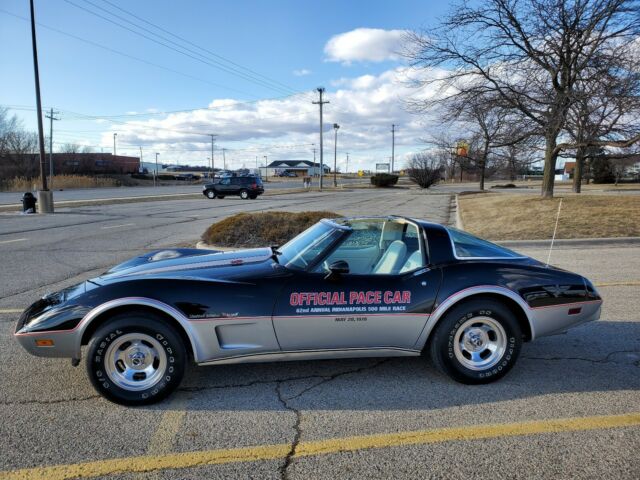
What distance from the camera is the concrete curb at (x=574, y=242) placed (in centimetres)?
1075

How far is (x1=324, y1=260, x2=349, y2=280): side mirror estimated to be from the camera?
3.43m

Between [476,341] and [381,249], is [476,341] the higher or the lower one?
the lower one

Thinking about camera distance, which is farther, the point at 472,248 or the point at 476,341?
the point at 472,248

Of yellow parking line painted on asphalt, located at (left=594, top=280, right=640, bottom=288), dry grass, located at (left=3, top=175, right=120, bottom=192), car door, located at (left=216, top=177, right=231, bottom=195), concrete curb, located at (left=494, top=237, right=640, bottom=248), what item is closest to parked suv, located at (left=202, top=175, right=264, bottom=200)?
car door, located at (left=216, top=177, right=231, bottom=195)

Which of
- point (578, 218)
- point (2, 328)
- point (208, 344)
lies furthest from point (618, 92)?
point (2, 328)

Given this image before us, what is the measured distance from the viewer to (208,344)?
10.9ft

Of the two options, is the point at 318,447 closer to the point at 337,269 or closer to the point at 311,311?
the point at 311,311

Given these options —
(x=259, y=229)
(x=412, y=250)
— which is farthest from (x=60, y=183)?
(x=412, y=250)

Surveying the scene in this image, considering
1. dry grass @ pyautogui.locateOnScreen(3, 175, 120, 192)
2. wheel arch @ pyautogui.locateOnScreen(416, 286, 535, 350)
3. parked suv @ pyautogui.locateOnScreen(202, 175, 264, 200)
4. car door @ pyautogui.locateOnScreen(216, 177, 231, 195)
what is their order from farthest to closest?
dry grass @ pyautogui.locateOnScreen(3, 175, 120, 192), car door @ pyautogui.locateOnScreen(216, 177, 231, 195), parked suv @ pyautogui.locateOnScreen(202, 175, 264, 200), wheel arch @ pyautogui.locateOnScreen(416, 286, 535, 350)

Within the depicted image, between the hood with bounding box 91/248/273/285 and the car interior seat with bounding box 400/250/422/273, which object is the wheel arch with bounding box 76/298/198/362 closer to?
the hood with bounding box 91/248/273/285

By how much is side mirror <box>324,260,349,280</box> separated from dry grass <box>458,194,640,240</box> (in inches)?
348

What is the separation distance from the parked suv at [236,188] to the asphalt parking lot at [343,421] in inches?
1229

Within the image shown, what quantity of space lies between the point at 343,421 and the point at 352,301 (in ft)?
2.75

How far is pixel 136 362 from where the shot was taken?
332cm
